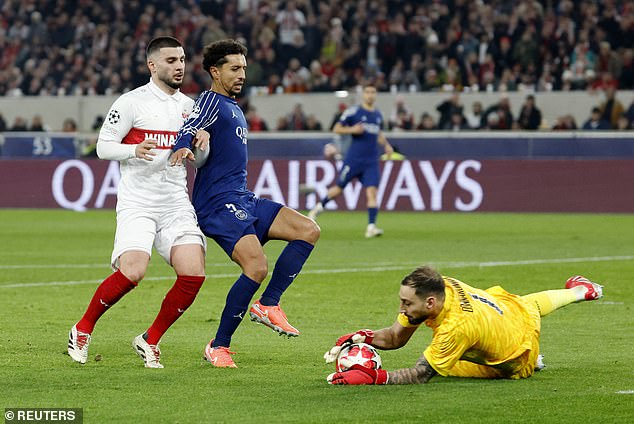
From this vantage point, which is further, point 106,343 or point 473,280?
point 473,280

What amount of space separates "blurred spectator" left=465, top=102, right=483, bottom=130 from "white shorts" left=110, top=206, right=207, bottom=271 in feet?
59.4

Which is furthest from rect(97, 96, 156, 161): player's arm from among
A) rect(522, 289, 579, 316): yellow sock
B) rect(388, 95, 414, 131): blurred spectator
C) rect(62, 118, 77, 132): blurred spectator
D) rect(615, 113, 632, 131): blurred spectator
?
rect(62, 118, 77, 132): blurred spectator

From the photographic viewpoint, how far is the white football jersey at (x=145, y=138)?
816cm

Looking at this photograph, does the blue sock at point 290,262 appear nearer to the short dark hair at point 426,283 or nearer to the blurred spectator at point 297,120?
the short dark hair at point 426,283

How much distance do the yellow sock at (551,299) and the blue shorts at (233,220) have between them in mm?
1761

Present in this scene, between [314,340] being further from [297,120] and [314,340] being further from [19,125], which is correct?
[19,125]

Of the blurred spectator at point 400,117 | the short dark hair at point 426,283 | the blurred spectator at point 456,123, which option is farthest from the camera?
the blurred spectator at point 400,117

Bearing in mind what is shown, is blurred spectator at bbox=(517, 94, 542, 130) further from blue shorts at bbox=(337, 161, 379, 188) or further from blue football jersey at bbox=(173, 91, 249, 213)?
blue football jersey at bbox=(173, 91, 249, 213)

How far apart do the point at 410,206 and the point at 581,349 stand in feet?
54.0

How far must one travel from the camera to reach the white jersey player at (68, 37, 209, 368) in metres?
7.99

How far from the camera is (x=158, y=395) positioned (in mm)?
6824

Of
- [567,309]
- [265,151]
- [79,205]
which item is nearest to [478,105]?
[265,151]

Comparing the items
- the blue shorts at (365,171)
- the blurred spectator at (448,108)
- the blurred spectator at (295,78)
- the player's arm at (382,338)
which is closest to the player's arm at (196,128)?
the player's arm at (382,338)

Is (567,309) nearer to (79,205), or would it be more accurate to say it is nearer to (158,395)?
(158,395)
